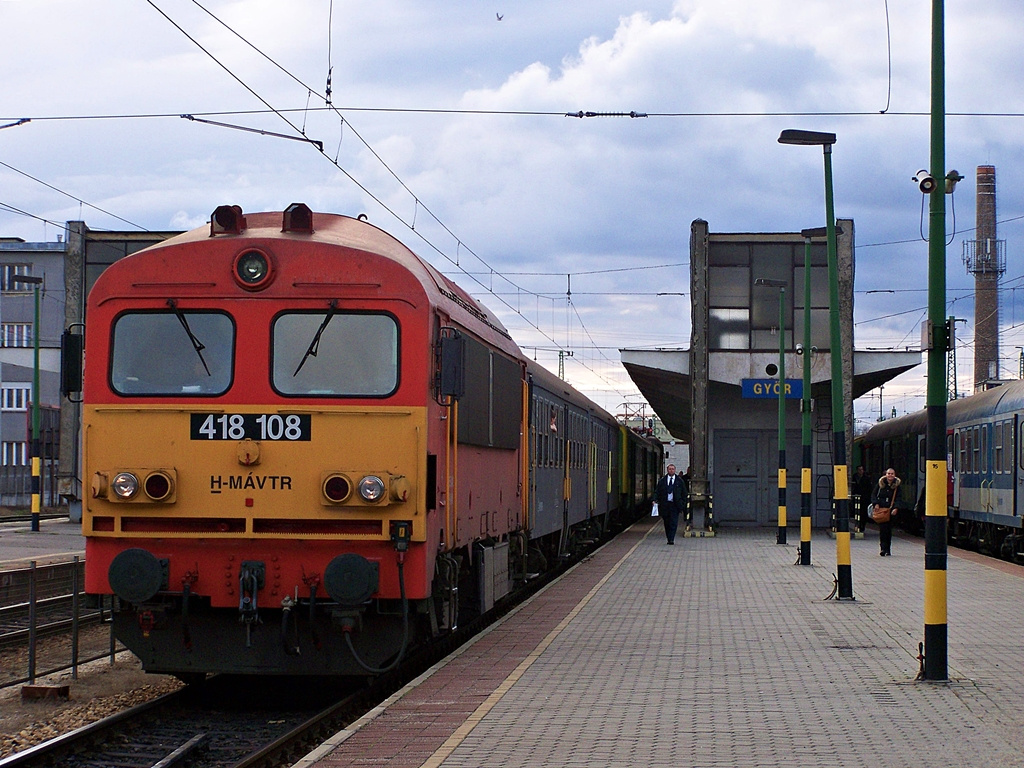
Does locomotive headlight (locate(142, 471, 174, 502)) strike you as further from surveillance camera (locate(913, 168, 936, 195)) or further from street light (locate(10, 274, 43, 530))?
street light (locate(10, 274, 43, 530))

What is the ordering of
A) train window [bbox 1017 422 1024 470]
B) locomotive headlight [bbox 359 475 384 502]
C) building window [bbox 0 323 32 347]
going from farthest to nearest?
building window [bbox 0 323 32 347], train window [bbox 1017 422 1024 470], locomotive headlight [bbox 359 475 384 502]

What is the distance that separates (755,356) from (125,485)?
2649 centimetres

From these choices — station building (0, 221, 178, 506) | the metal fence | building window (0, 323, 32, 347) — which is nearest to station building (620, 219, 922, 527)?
station building (0, 221, 178, 506)

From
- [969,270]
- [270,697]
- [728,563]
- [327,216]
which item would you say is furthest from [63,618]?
[969,270]

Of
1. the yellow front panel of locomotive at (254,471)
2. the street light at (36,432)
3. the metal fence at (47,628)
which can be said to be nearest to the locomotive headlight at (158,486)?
the yellow front panel of locomotive at (254,471)

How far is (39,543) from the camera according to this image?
27531 millimetres

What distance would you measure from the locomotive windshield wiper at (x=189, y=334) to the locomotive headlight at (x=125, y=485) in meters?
0.95

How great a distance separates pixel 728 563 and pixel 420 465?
15342 millimetres

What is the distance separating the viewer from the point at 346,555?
9586mm

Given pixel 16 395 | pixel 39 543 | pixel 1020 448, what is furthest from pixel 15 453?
pixel 1020 448

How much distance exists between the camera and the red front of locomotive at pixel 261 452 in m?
9.73

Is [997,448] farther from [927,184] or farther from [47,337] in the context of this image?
[47,337]

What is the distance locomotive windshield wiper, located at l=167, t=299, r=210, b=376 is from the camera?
33.1ft

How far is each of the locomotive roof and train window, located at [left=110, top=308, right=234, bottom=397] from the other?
0.59 meters
